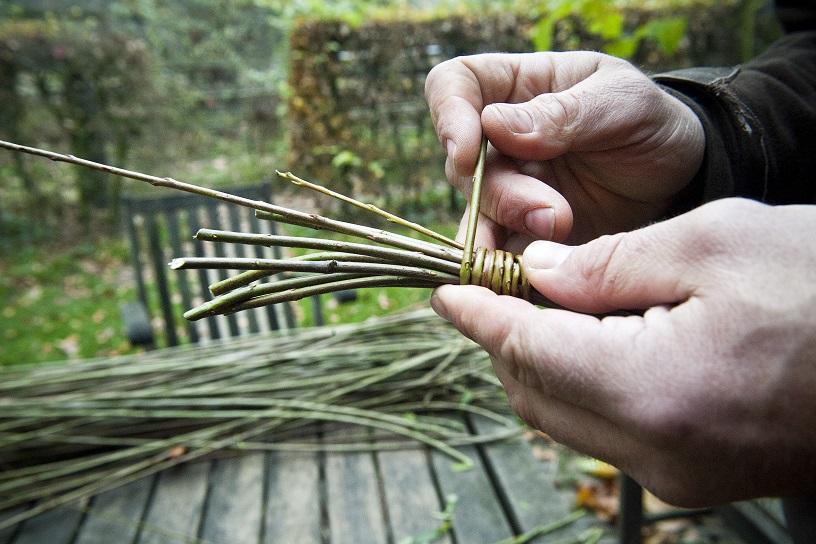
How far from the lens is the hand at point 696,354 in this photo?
0.58 m

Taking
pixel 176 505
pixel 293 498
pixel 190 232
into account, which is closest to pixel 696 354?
pixel 293 498

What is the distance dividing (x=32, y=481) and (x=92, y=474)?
0.16 meters

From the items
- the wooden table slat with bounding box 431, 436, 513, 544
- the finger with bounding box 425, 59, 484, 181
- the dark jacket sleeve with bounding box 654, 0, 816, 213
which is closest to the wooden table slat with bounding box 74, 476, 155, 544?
the wooden table slat with bounding box 431, 436, 513, 544

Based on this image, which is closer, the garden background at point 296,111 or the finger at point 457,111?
the finger at point 457,111

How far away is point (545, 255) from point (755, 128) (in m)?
0.64

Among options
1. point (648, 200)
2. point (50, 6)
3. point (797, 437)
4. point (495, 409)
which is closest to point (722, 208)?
point (797, 437)

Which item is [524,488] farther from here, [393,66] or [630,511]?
[393,66]

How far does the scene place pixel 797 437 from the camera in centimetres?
58

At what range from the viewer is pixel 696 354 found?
0.61m

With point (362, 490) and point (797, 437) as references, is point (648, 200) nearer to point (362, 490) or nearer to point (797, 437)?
point (797, 437)

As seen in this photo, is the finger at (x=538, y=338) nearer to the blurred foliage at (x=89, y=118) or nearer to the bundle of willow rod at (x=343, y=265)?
the bundle of willow rod at (x=343, y=265)

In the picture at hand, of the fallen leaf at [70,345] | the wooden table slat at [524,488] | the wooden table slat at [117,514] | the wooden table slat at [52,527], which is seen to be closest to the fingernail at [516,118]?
the wooden table slat at [524,488]

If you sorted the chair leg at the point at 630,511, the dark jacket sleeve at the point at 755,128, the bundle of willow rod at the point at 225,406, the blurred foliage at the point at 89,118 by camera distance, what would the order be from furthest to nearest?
the blurred foliage at the point at 89,118, the bundle of willow rod at the point at 225,406, the chair leg at the point at 630,511, the dark jacket sleeve at the point at 755,128

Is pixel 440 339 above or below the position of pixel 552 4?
below
